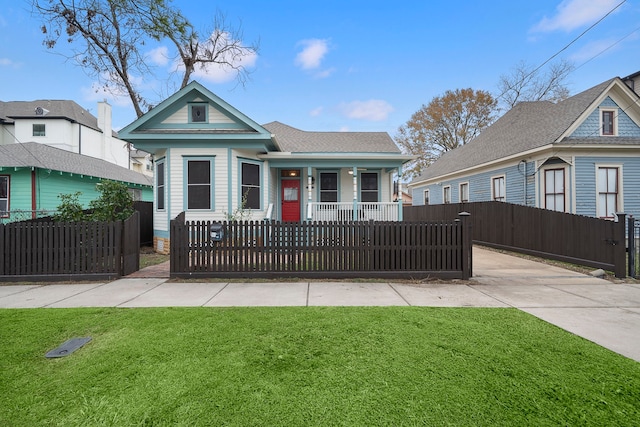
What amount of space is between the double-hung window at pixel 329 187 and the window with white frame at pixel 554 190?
8709 mm

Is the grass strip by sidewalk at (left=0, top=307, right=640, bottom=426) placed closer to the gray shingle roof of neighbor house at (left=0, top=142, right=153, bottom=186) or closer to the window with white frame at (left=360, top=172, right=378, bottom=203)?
the window with white frame at (left=360, top=172, right=378, bottom=203)

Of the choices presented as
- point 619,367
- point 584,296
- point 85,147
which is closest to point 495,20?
point 584,296

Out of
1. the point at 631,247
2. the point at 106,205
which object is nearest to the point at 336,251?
the point at 631,247

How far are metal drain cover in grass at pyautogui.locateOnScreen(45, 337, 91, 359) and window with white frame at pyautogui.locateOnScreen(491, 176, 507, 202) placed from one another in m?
16.5

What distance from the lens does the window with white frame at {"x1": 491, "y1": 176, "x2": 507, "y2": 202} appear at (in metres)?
14.9

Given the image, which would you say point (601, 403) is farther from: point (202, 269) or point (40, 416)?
point (202, 269)

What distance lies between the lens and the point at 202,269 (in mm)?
6621

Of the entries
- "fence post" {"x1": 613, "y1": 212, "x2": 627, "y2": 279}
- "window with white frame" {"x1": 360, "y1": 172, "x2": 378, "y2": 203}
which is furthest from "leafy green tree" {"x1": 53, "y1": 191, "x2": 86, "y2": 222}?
"fence post" {"x1": 613, "y1": 212, "x2": 627, "y2": 279}

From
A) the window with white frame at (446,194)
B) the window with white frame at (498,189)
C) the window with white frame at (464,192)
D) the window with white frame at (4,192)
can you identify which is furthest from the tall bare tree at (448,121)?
the window with white frame at (4,192)

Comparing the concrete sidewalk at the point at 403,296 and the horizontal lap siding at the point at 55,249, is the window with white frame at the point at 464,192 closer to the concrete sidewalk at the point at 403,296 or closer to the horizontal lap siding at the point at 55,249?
the concrete sidewalk at the point at 403,296

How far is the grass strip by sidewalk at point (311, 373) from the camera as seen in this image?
2.13 m

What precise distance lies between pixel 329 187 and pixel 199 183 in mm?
5412

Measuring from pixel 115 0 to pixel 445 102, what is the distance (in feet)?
94.6

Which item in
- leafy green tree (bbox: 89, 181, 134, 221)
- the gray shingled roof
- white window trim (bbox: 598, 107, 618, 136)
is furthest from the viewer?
the gray shingled roof
